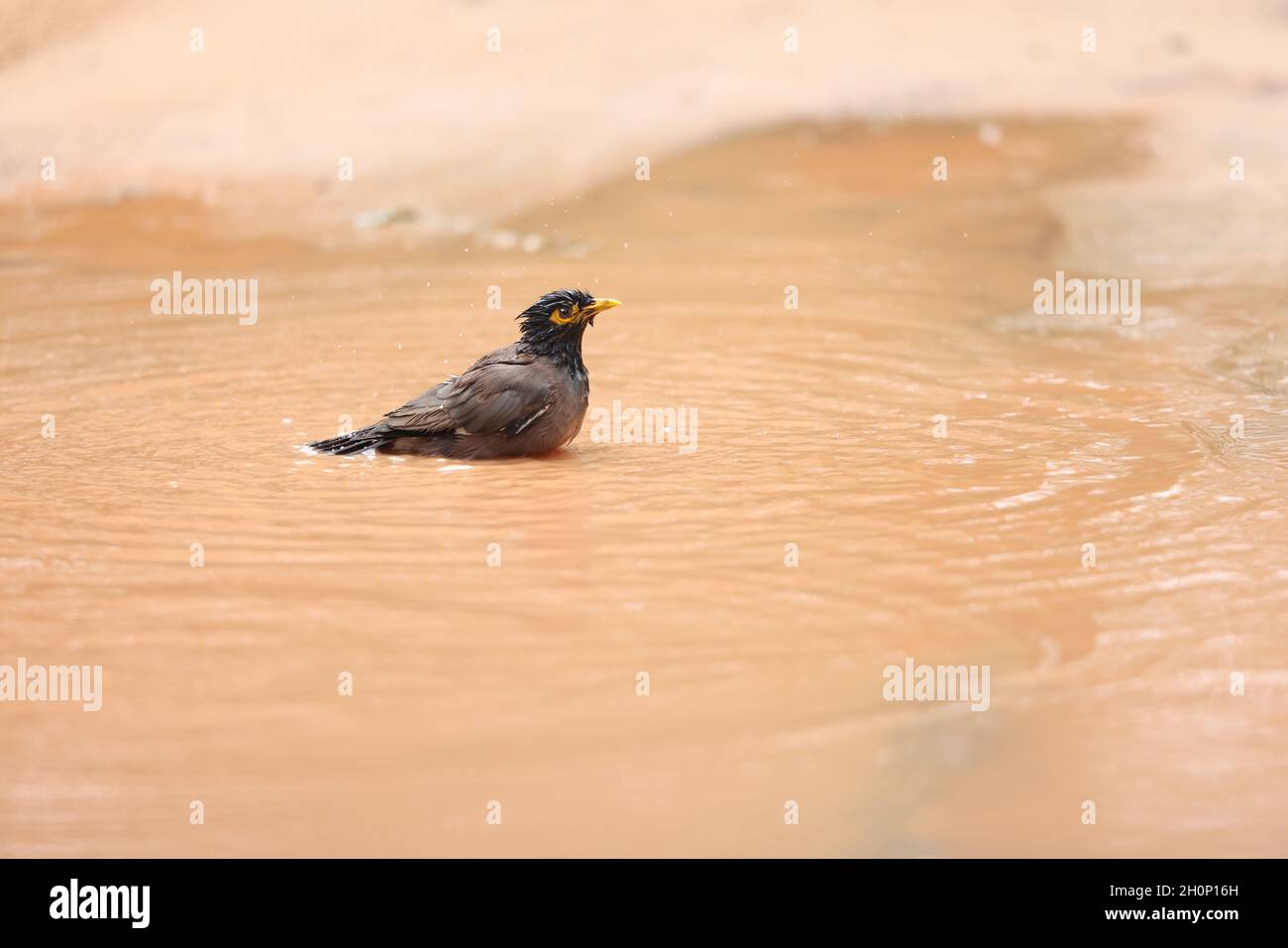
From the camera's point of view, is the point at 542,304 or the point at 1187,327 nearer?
the point at 542,304

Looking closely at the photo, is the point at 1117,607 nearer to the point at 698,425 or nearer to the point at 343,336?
the point at 698,425

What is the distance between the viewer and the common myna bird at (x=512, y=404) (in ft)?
25.2

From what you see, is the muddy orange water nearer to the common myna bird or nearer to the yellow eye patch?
the common myna bird

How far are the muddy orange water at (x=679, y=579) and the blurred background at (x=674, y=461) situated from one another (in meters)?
0.03

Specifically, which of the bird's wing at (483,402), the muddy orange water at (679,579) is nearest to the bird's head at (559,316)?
the bird's wing at (483,402)
